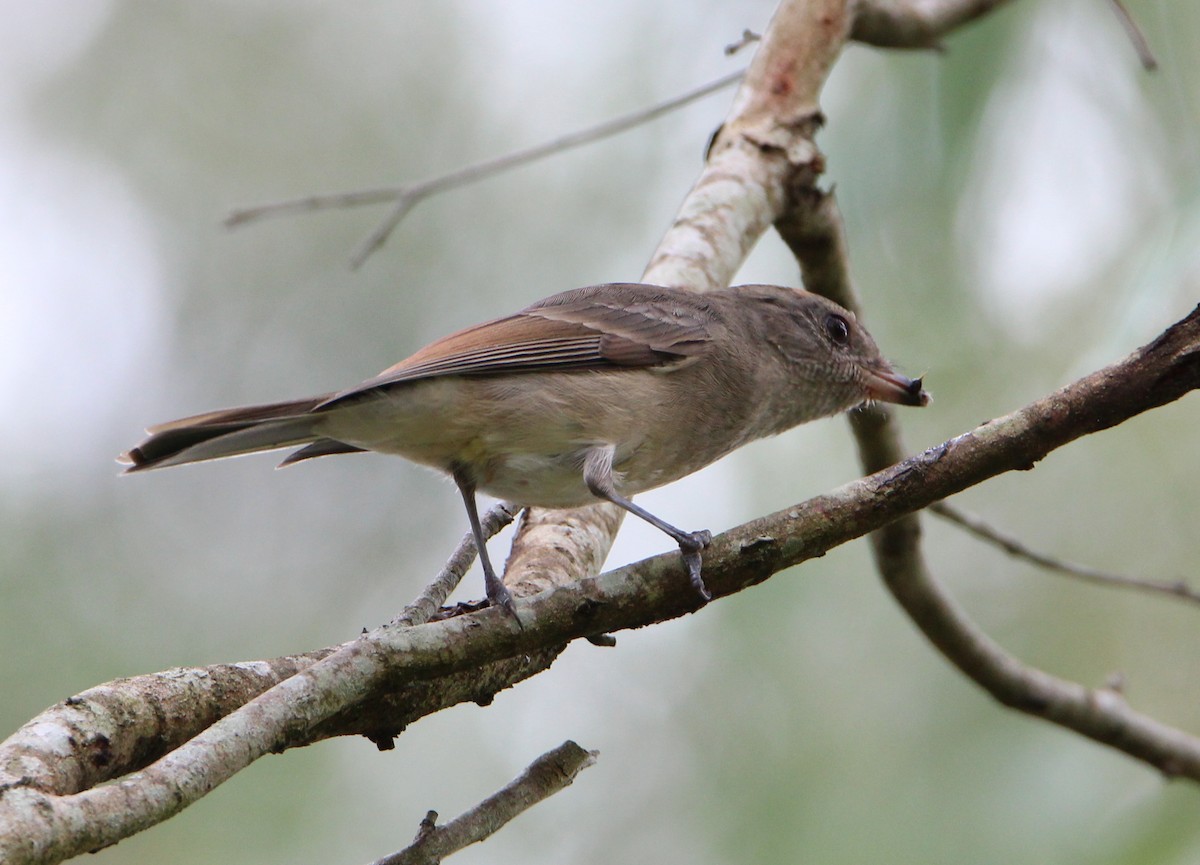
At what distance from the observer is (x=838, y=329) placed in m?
4.58

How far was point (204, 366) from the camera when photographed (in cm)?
818

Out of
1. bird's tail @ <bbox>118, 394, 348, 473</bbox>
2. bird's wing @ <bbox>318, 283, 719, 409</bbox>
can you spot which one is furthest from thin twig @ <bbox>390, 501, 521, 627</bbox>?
bird's tail @ <bbox>118, 394, 348, 473</bbox>

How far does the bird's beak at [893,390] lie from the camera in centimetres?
442

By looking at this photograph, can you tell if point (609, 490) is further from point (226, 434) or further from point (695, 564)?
point (226, 434)

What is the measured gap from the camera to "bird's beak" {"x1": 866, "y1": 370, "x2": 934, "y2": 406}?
4.42m

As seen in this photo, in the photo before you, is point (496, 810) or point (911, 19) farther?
point (911, 19)

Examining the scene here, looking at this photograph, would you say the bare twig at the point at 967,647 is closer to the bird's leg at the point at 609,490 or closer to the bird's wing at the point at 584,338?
the bird's wing at the point at 584,338

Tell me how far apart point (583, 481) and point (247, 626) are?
3717mm

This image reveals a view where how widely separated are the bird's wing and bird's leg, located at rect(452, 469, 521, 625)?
1.27 ft

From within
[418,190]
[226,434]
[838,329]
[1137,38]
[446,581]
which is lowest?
[446,581]

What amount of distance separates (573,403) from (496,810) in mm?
1652

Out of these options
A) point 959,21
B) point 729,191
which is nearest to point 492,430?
point 729,191

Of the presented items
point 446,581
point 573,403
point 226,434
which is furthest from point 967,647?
point 226,434

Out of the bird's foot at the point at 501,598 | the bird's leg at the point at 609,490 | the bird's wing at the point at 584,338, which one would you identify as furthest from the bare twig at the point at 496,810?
the bird's wing at the point at 584,338
